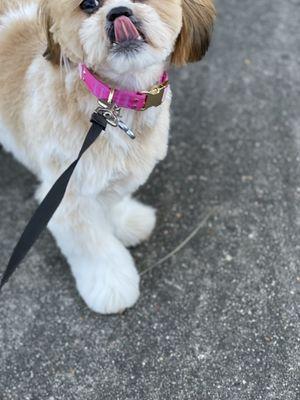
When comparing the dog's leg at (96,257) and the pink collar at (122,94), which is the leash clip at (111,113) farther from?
the dog's leg at (96,257)

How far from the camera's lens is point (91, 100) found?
1.92 metres

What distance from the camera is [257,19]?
3717 millimetres

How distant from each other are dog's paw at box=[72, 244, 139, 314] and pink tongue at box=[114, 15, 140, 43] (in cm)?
108

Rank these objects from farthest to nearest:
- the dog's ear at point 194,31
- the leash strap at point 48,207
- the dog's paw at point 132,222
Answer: the dog's paw at point 132,222
the dog's ear at point 194,31
the leash strap at point 48,207

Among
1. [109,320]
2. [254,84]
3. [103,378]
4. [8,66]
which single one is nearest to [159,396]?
[103,378]

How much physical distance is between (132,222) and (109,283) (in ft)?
1.20

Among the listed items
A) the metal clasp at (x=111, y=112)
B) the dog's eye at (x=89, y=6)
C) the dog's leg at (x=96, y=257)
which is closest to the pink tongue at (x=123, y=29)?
the dog's eye at (x=89, y=6)

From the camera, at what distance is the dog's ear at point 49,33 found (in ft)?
5.96

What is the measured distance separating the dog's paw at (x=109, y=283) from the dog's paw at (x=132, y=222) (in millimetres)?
162

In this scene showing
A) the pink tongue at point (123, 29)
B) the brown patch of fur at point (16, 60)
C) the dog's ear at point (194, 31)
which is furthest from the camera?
the brown patch of fur at point (16, 60)

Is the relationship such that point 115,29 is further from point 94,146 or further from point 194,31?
point 94,146

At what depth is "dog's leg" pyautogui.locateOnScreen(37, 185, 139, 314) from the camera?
223 centimetres

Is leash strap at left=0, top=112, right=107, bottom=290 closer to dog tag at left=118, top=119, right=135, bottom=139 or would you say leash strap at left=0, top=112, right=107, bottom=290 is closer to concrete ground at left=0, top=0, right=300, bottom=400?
dog tag at left=118, top=119, right=135, bottom=139

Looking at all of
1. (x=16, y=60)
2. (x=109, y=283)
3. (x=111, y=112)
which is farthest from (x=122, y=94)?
(x=109, y=283)
